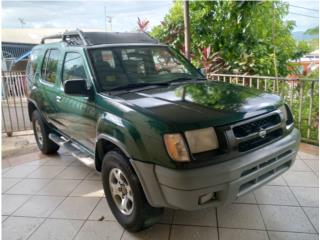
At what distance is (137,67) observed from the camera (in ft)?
11.1

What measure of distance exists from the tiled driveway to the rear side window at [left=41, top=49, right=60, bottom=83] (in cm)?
142

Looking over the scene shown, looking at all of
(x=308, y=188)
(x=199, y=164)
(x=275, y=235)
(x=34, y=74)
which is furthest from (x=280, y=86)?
(x=34, y=74)

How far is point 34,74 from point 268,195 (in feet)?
12.4

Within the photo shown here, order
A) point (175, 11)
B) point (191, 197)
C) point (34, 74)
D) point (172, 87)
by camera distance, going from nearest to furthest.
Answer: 1. point (191, 197)
2. point (172, 87)
3. point (34, 74)
4. point (175, 11)

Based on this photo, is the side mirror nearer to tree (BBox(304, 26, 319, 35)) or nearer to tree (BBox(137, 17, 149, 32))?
tree (BBox(304, 26, 319, 35))

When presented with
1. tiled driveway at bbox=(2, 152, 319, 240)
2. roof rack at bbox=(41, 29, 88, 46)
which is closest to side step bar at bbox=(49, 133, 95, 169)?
tiled driveway at bbox=(2, 152, 319, 240)

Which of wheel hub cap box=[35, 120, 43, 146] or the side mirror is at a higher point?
the side mirror

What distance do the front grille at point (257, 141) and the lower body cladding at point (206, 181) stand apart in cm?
5

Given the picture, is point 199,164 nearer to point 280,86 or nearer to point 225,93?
point 225,93

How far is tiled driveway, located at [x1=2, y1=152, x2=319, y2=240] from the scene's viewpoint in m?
2.75

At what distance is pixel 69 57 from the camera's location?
3.69 metres

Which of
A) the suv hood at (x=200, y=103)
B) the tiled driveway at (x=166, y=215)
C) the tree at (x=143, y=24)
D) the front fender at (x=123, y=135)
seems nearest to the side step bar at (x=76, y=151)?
the tiled driveway at (x=166, y=215)

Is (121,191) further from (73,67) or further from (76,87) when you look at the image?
(73,67)

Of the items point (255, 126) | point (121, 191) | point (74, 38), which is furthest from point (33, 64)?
point (255, 126)
